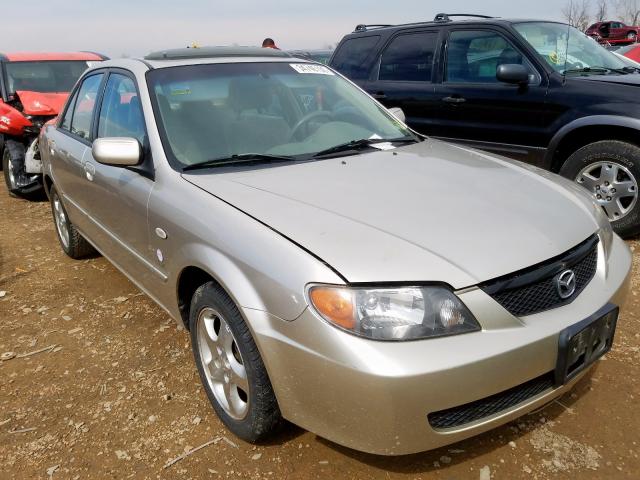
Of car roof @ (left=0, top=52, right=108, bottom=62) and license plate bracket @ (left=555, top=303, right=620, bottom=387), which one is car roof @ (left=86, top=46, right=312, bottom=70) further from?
car roof @ (left=0, top=52, right=108, bottom=62)

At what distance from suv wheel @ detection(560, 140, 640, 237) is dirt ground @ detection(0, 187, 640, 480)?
844 millimetres

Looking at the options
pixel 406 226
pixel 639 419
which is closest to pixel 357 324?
pixel 406 226

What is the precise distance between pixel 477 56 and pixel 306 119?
276 centimetres

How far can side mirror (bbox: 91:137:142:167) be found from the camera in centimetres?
257

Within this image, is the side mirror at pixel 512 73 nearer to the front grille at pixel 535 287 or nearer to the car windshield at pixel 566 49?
the car windshield at pixel 566 49

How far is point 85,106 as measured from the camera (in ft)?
12.4

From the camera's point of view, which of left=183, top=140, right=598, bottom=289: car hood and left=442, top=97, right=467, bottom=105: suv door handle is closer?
left=183, top=140, right=598, bottom=289: car hood

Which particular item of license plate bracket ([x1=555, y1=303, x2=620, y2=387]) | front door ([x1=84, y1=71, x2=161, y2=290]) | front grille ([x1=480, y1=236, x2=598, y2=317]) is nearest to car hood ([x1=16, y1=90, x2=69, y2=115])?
front door ([x1=84, y1=71, x2=161, y2=290])

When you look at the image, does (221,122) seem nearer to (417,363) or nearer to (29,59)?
(417,363)

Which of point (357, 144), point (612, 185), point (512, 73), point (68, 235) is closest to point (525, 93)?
point (512, 73)

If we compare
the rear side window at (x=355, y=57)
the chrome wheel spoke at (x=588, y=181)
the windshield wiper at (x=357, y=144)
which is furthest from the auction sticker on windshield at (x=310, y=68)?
the rear side window at (x=355, y=57)

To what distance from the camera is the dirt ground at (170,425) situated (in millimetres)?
2127

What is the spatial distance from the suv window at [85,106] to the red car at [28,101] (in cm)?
256

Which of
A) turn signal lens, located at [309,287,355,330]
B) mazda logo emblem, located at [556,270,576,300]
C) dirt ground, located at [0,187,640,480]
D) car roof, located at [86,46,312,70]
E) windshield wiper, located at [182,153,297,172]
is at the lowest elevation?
dirt ground, located at [0,187,640,480]
